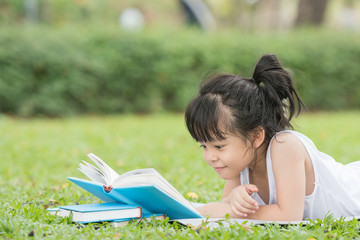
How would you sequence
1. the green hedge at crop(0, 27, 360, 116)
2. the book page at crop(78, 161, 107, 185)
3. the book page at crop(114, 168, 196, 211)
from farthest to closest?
the green hedge at crop(0, 27, 360, 116) < the book page at crop(78, 161, 107, 185) < the book page at crop(114, 168, 196, 211)

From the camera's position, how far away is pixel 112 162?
6160mm

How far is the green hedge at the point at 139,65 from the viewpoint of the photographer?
10.6 m

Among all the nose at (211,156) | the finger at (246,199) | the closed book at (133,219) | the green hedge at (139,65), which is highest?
the green hedge at (139,65)

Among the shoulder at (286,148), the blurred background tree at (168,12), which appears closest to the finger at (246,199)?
the shoulder at (286,148)

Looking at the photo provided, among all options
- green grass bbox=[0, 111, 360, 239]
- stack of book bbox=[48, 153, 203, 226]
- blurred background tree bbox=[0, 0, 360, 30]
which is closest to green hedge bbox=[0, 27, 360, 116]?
green grass bbox=[0, 111, 360, 239]

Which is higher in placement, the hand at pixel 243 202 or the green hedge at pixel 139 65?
the green hedge at pixel 139 65

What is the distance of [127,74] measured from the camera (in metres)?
11.5

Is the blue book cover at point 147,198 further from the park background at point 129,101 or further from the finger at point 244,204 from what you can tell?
the finger at point 244,204

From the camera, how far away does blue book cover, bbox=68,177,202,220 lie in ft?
8.92

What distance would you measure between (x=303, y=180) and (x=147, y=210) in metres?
0.90

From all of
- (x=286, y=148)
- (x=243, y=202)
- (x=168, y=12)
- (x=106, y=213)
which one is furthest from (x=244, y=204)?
(x=168, y=12)

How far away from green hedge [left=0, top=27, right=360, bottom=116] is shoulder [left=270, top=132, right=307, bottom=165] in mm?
6691

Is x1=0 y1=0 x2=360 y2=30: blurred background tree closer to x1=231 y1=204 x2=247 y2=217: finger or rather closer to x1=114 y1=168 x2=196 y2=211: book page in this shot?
x1=114 y1=168 x2=196 y2=211: book page

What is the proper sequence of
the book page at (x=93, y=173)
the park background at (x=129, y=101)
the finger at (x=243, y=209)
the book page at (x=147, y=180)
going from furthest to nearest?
the park background at (x=129, y=101), the book page at (x=93, y=173), the finger at (x=243, y=209), the book page at (x=147, y=180)
